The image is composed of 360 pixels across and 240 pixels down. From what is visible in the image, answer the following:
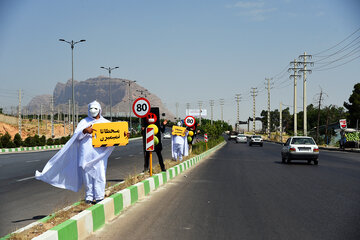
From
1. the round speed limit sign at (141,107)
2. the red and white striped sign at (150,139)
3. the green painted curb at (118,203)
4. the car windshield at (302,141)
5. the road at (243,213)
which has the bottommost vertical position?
the road at (243,213)

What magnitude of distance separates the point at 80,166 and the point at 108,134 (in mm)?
752

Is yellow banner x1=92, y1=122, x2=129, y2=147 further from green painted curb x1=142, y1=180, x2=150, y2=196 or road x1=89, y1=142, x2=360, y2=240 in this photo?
green painted curb x1=142, y1=180, x2=150, y2=196

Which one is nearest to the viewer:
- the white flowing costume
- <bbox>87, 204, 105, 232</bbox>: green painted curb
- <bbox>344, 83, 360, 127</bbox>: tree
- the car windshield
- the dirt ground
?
<bbox>87, 204, 105, 232</bbox>: green painted curb

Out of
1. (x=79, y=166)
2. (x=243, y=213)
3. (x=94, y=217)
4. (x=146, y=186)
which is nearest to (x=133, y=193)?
(x=146, y=186)

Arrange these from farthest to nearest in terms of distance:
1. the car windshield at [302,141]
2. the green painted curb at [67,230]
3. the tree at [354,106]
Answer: the tree at [354,106]
the car windshield at [302,141]
the green painted curb at [67,230]

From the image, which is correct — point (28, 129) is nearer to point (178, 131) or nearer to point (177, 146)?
point (177, 146)

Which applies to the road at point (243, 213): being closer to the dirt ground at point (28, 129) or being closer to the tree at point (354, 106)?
the tree at point (354, 106)

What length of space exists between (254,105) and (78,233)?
111 m

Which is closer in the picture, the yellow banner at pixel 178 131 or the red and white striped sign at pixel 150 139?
the red and white striped sign at pixel 150 139

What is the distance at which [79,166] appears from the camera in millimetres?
8000

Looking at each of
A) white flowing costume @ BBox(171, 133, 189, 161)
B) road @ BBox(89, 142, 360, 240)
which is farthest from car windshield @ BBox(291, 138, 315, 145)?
road @ BBox(89, 142, 360, 240)

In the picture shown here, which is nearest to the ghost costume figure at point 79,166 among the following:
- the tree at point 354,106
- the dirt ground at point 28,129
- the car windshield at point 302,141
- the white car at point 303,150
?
the white car at point 303,150

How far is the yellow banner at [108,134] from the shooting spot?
7969 millimetres

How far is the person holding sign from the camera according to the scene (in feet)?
25.7
